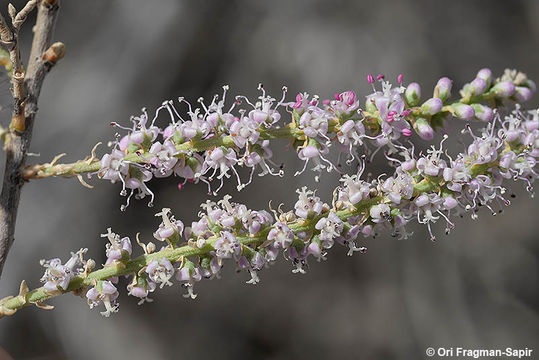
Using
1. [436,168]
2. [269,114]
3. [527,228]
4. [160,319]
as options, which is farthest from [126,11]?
[527,228]

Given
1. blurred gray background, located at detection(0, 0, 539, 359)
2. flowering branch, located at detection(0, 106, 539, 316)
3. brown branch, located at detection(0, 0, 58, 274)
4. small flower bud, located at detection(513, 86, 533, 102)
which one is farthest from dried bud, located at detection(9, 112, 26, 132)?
blurred gray background, located at detection(0, 0, 539, 359)

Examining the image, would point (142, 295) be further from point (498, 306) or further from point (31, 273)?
point (498, 306)

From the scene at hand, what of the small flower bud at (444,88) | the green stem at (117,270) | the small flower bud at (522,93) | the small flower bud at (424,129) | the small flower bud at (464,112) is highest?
the small flower bud at (522,93)

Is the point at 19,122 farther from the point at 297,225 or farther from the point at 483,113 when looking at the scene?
the point at 483,113

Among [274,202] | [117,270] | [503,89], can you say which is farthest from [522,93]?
[274,202]

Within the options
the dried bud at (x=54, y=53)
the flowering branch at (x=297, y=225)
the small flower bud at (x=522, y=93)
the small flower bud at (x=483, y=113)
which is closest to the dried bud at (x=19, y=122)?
the dried bud at (x=54, y=53)

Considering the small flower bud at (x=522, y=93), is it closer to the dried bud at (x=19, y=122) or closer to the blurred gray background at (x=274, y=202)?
the dried bud at (x=19, y=122)
